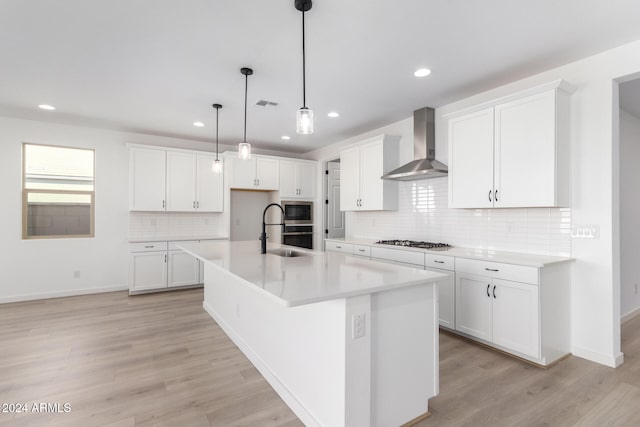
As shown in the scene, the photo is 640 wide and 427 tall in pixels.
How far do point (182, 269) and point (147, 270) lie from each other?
49 centimetres

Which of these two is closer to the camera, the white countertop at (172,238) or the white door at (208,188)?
the white countertop at (172,238)

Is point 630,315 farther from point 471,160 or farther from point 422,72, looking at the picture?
point 422,72

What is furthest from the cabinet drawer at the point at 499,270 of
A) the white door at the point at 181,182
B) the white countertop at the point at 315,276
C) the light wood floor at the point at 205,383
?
the white door at the point at 181,182

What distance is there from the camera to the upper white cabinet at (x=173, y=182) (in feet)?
15.9

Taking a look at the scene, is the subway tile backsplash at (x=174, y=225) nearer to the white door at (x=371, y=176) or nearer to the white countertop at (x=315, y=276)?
the white door at (x=371, y=176)

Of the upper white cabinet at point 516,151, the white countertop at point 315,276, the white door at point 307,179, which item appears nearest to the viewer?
the white countertop at point 315,276

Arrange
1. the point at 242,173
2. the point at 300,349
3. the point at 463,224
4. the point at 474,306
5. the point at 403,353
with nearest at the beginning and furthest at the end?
the point at 403,353 → the point at 300,349 → the point at 474,306 → the point at 463,224 → the point at 242,173

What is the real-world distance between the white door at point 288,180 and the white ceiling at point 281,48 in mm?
1999

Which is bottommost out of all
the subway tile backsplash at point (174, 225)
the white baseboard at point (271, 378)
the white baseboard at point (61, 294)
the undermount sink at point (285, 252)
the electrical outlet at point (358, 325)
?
the white baseboard at point (271, 378)

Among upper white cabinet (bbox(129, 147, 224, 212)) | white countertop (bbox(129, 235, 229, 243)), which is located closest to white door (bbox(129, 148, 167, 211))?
upper white cabinet (bbox(129, 147, 224, 212))

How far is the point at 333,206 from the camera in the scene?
6.32m

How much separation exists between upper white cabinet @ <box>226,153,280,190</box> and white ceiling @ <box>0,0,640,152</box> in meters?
1.59

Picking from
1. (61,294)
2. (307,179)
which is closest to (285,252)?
(307,179)

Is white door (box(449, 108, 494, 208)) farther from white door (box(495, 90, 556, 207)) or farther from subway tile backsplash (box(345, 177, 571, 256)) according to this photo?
subway tile backsplash (box(345, 177, 571, 256))
